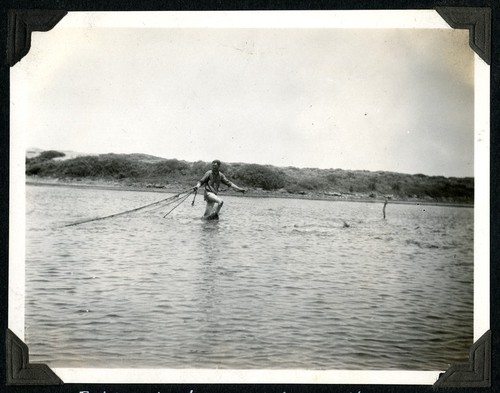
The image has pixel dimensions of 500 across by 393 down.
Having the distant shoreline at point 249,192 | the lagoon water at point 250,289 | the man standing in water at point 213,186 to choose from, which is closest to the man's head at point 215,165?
the man standing in water at point 213,186

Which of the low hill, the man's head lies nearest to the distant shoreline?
the low hill

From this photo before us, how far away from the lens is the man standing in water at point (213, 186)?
3793 mm

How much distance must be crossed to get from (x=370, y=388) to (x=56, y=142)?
2376 millimetres

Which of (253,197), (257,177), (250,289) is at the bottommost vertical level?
(250,289)

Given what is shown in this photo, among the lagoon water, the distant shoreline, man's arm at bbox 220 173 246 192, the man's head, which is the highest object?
the man's head

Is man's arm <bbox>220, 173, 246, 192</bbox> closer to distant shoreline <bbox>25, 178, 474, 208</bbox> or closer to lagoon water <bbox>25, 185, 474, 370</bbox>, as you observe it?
distant shoreline <bbox>25, 178, 474, 208</bbox>

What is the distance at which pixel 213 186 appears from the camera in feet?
12.5

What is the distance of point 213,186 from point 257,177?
281mm

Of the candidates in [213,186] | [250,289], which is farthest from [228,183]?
[250,289]

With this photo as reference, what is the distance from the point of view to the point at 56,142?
147 inches

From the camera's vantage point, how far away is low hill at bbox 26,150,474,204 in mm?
3793

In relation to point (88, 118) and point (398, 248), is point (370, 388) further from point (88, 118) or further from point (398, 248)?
point (88, 118)

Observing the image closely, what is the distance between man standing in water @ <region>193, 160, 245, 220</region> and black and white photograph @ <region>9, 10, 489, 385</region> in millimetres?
13

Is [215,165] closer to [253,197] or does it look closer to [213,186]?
[213,186]
